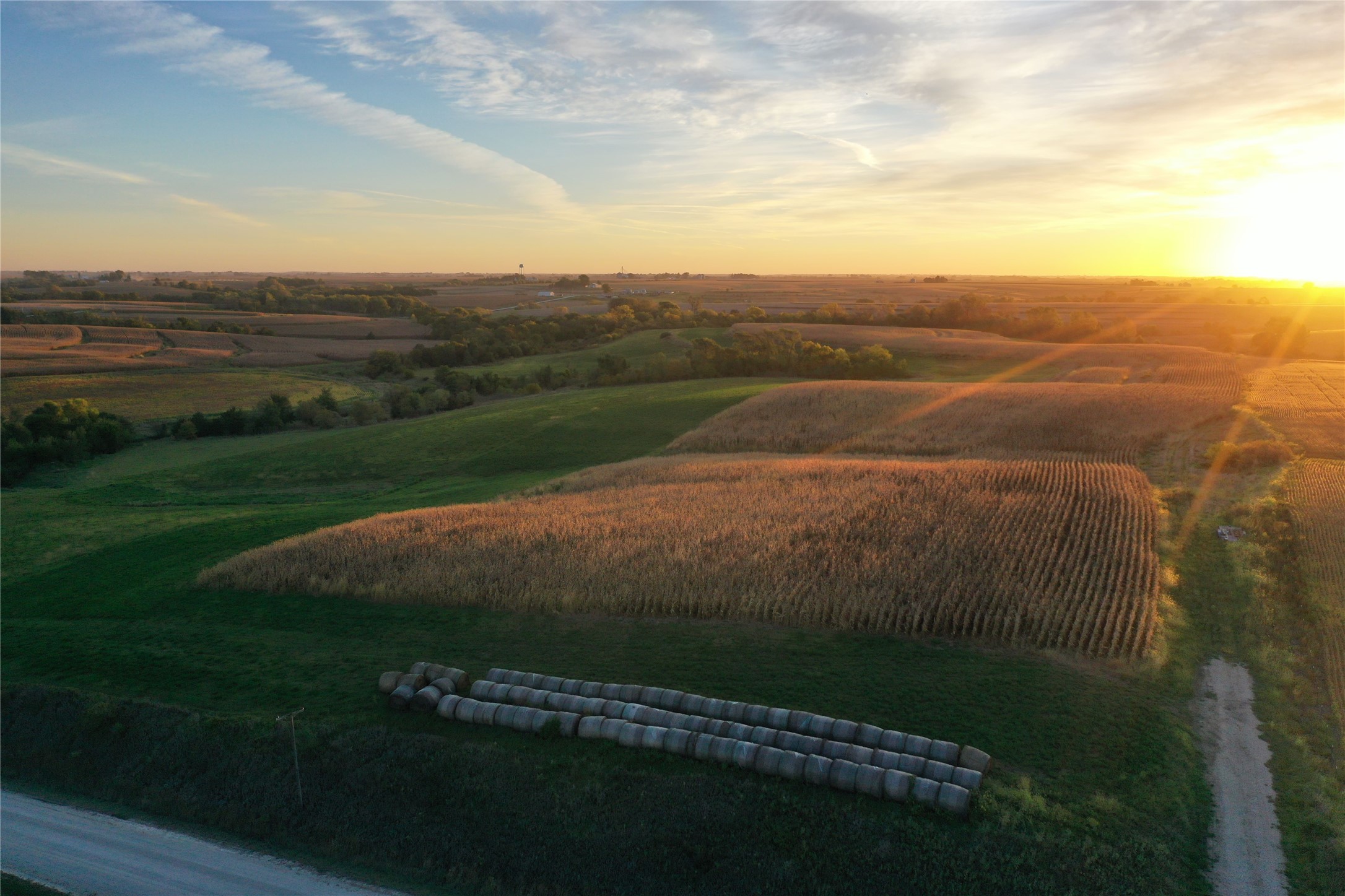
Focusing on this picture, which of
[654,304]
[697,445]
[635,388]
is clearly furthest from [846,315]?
[697,445]

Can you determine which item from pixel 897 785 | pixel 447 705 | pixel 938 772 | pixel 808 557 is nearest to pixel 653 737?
pixel 897 785

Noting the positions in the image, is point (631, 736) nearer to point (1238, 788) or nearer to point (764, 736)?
point (764, 736)

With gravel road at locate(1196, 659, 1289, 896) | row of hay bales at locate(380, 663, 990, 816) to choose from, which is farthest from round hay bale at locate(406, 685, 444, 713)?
gravel road at locate(1196, 659, 1289, 896)

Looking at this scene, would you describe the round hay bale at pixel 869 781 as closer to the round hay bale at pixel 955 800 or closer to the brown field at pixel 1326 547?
the round hay bale at pixel 955 800

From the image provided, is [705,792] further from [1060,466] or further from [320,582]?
[1060,466]

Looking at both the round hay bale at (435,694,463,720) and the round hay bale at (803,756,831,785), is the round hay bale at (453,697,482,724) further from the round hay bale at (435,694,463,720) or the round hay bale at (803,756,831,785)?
the round hay bale at (803,756,831,785)
